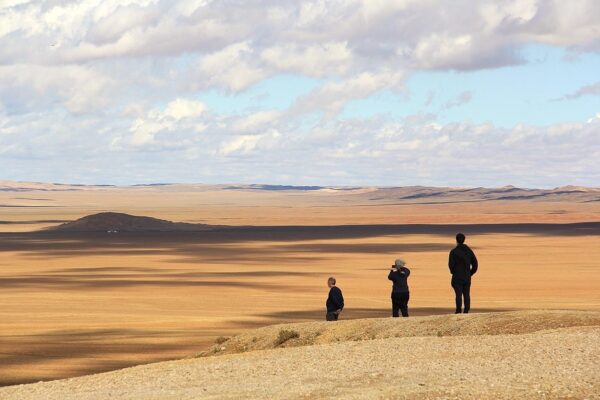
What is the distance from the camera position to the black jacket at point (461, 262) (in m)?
20.0

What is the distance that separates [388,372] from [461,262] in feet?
19.8

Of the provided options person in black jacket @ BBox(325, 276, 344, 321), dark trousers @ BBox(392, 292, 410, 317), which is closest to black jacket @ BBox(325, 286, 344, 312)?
person in black jacket @ BBox(325, 276, 344, 321)

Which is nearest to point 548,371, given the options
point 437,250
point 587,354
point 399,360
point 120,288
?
point 587,354

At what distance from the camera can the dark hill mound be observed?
3406 inches

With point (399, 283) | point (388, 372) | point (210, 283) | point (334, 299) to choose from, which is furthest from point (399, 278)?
point (210, 283)

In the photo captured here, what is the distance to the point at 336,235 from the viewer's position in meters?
78.6

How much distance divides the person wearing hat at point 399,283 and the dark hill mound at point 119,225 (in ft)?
217

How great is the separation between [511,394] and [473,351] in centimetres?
360

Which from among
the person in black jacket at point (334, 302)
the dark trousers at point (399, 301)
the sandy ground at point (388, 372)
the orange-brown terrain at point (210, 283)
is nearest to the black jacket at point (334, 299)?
the person in black jacket at point (334, 302)

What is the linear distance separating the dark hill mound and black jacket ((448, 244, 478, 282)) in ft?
219

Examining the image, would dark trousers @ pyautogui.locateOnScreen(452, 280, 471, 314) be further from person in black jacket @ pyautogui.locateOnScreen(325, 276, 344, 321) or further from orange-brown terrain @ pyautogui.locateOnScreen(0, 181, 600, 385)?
orange-brown terrain @ pyautogui.locateOnScreen(0, 181, 600, 385)

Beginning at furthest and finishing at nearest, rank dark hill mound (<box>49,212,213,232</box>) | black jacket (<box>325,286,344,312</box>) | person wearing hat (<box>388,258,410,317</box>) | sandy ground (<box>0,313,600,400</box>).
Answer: dark hill mound (<box>49,212,213,232</box>) < black jacket (<box>325,286,344,312</box>) < person wearing hat (<box>388,258,410,317</box>) < sandy ground (<box>0,313,600,400</box>)

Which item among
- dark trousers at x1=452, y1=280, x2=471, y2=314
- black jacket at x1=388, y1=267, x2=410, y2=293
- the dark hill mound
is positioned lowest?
dark trousers at x1=452, y1=280, x2=471, y2=314

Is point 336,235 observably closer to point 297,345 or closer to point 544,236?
point 544,236
